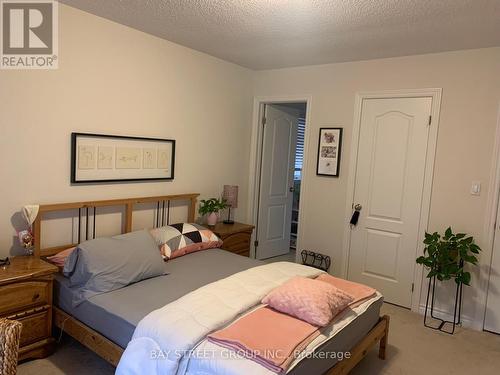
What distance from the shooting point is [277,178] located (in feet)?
16.5

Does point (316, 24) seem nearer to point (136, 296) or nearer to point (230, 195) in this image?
point (230, 195)

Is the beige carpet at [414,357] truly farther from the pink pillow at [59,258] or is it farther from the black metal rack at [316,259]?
the black metal rack at [316,259]

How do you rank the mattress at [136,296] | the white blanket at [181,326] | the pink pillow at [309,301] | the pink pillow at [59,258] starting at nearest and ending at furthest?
the white blanket at [181,326]
the pink pillow at [309,301]
the mattress at [136,296]
the pink pillow at [59,258]

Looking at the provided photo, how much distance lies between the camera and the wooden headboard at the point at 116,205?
9.01 feet

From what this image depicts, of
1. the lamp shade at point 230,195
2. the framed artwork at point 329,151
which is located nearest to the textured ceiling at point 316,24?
the framed artwork at point 329,151

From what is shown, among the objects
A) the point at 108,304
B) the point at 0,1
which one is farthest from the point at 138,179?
the point at 0,1

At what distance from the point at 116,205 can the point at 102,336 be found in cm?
130

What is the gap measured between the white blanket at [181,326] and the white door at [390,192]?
1.94m

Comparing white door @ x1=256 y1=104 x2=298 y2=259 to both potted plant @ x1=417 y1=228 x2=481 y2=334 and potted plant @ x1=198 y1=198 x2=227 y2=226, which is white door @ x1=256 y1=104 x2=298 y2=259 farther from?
potted plant @ x1=417 y1=228 x2=481 y2=334

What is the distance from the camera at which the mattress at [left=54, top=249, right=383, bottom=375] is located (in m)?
2.05

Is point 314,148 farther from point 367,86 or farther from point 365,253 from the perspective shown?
point 365,253

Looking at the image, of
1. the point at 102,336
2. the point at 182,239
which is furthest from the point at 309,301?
the point at 182,239

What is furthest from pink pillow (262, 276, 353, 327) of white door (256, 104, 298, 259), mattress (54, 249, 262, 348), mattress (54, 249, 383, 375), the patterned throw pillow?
white door (256, 104, 298, 259)

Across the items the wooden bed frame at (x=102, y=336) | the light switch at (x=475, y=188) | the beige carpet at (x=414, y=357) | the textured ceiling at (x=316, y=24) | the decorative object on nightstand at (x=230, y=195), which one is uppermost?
the textured ceiling at (x=316, y=24)
